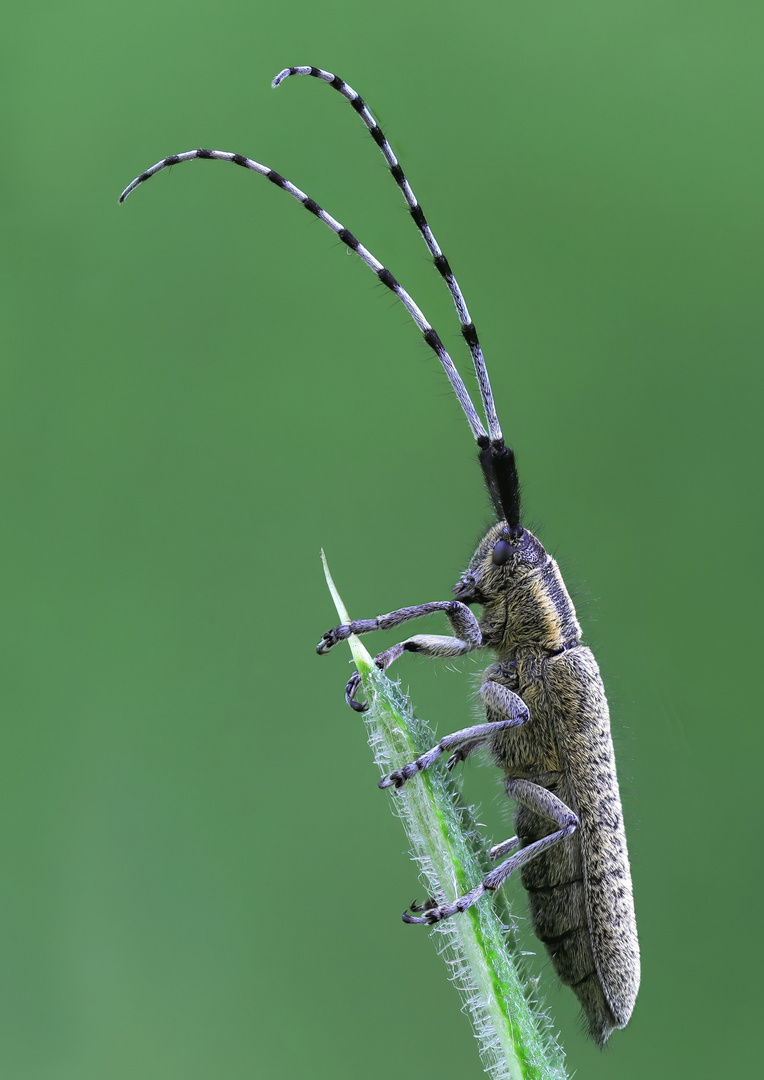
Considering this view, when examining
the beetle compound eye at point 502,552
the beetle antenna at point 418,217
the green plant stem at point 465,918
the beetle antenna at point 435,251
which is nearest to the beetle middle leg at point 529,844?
the green plant stem at point 465,918

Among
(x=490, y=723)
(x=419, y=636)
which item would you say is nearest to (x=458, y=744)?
(x=490, y=723)

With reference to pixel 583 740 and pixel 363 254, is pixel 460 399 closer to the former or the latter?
pixel 363 254

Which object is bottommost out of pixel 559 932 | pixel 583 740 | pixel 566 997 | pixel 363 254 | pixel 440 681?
pixel 566 997

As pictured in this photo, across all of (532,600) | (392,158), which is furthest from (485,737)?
(392,158)

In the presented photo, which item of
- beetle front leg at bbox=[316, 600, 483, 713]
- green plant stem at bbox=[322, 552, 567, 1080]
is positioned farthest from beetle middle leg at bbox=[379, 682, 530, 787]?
green plant stem at bbox=[322, 552, 567, 1080]

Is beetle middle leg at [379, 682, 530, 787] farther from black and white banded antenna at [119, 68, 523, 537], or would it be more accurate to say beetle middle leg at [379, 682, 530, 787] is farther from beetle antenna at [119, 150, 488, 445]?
beetle antenna at [119, 150, 488, 445]

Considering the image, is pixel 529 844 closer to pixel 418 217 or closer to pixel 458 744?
pixel 458 744

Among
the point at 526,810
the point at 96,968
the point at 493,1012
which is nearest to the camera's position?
the point at 493,1012

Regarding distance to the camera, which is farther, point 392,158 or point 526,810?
point 526,810
